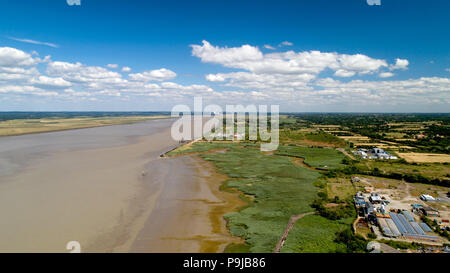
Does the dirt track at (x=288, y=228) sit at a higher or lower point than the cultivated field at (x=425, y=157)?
lower

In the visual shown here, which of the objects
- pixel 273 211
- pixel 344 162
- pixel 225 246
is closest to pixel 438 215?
pixel 273 211

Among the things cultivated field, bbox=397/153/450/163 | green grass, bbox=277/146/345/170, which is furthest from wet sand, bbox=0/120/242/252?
cultivated field, bbox=397/153/450/163

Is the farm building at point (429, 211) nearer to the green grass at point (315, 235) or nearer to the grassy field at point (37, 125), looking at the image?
the green grass at point (315, 235)

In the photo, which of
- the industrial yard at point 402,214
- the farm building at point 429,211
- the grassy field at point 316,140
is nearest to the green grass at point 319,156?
the grassy field at point 316,140

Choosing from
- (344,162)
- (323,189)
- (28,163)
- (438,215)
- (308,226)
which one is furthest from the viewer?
(344,162)

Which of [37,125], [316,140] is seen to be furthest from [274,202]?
[37,125]

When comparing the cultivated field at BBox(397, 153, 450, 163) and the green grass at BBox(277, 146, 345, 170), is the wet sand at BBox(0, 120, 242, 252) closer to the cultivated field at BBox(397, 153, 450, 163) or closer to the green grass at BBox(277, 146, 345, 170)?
the green grass at BBox(277, 146, 345, 170)
